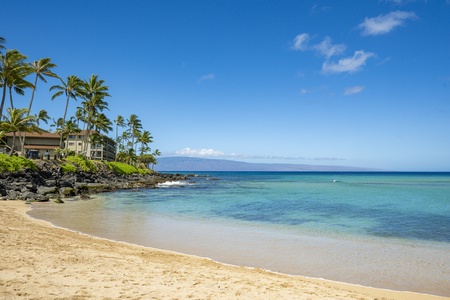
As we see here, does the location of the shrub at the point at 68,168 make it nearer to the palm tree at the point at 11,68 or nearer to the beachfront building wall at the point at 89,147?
the palm tree at the point at 11,68

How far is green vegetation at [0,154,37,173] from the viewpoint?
31.9 m

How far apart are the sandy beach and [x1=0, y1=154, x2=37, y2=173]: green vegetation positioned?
91.3 ft

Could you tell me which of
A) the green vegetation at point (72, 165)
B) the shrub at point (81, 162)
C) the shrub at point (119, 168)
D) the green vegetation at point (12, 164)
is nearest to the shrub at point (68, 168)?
the green vegetation at point (72, 165)

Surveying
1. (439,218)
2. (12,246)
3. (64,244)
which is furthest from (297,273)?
(439,218)

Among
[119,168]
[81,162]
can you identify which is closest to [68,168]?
[81,162]

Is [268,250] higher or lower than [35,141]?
lower

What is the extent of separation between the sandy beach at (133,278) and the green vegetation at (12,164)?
2784 cm

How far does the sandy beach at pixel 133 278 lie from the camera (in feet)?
18.2

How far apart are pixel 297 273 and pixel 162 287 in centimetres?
397

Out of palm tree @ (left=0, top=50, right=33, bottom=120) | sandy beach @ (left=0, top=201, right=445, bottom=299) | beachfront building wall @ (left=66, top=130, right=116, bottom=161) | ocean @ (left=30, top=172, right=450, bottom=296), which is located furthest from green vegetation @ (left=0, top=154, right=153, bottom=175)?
sandy beach @ (left=0, top=201, right=445, bottom=299)

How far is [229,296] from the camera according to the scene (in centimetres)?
579

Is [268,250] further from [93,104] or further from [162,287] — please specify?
[93,104]

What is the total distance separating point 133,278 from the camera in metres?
6.48

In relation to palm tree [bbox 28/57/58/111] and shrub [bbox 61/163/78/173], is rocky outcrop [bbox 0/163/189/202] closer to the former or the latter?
shrub [bbox 61/163/78/173]
